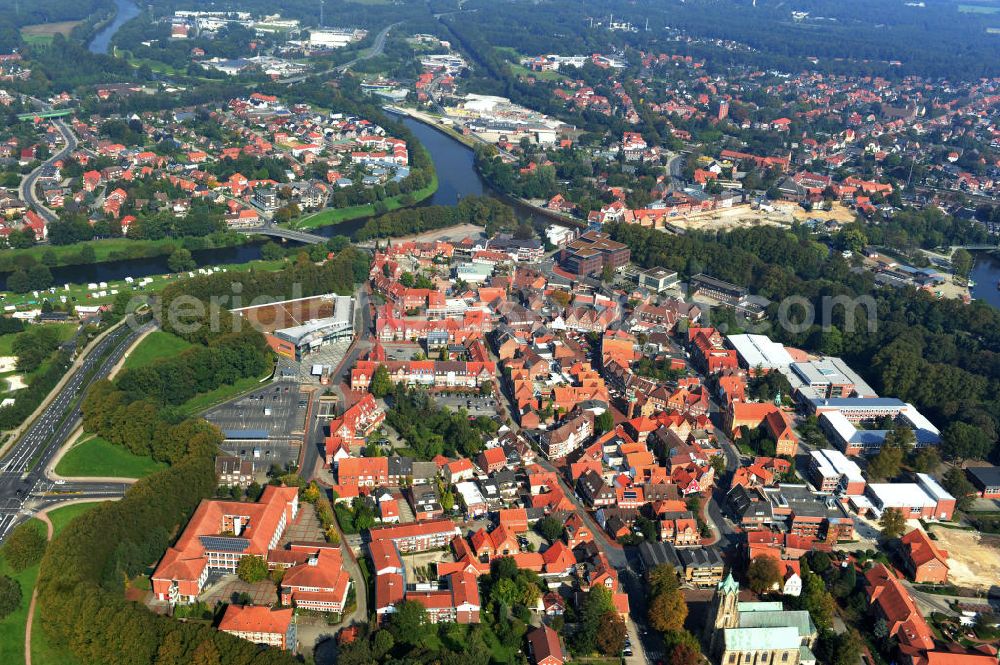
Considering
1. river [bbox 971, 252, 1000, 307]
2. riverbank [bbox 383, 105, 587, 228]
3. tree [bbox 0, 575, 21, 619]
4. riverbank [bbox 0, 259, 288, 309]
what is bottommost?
riverbank [bbox 0, 259, 288, 309]

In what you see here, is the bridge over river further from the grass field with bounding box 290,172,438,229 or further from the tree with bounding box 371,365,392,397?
the tree with bounding box 371,365,392,397

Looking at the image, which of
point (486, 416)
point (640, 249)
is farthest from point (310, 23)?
point (486, 416)

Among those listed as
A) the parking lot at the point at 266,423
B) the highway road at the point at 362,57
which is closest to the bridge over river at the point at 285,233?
the parking lot at the point at 266,423

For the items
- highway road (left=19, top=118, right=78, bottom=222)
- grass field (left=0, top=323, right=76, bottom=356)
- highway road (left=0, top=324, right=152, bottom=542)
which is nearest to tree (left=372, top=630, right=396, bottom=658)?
highway road (left=0, top=324, right=152, bottom=542)

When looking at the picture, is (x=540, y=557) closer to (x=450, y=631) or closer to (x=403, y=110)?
(x=450, y=631)

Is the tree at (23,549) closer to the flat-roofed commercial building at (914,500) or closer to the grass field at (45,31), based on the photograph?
the flat-roofed commercial building at (914,500)
